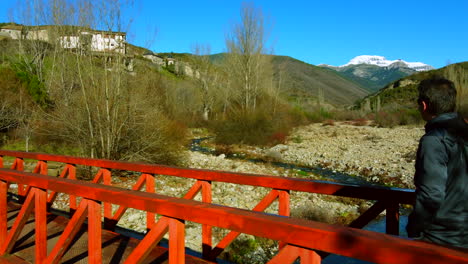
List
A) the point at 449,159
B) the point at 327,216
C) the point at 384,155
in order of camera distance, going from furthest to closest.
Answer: the point at 384,155, the point at 327,216, the point at 449,159

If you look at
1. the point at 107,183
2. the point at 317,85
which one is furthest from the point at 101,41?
the point at 317,85

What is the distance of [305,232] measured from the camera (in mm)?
1426

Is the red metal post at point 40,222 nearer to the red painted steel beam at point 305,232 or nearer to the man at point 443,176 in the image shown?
the red painted steel beam at point 305,232

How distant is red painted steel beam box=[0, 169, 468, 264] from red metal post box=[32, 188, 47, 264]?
108cm

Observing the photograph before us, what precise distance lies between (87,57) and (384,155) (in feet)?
49.6

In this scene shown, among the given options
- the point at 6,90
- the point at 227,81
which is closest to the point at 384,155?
the point at 6,90

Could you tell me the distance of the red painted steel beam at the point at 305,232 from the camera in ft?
3.96

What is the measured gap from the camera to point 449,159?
6.12ft

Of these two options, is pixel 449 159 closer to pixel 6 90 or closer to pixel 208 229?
pixel 208 229

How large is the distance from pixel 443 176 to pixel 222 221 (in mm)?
1252

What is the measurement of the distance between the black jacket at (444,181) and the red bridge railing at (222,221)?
0.74 m

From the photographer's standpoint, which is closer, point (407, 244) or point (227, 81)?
point (407, 244)

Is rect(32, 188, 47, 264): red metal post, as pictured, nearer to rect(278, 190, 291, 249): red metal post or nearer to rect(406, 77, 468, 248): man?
rect(278, 190, 291, 249): red metal post

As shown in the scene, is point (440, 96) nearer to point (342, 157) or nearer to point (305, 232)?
point (305, 232)
